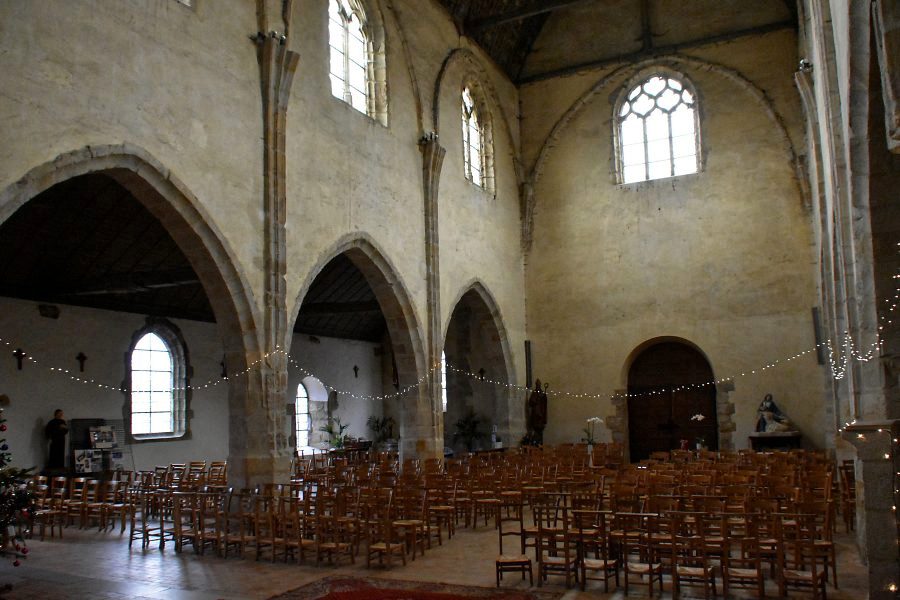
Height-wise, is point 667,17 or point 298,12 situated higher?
point 667,17

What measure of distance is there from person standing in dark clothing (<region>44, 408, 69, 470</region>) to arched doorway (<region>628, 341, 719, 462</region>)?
1382 cm

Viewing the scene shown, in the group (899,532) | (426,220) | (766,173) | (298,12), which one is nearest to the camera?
(899,532)

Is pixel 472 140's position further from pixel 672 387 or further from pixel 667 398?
pixel 667 398

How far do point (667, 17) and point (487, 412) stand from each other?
11886mm

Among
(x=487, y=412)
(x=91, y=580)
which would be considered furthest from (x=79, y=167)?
(x=487, y=412)

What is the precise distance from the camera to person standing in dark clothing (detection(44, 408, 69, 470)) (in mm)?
14258

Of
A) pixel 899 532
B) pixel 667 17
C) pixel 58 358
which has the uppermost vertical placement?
pixel 667 17

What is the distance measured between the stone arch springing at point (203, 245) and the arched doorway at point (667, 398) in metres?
12.8

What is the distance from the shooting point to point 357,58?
15.8 metres

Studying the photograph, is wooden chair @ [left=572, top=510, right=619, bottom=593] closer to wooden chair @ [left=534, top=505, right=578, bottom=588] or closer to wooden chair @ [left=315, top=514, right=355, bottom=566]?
wooden chair @ [left=534, top=505, right=578, bottom=588]

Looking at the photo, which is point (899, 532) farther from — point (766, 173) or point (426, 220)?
point (766, 173)

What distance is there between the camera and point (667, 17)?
842 inches

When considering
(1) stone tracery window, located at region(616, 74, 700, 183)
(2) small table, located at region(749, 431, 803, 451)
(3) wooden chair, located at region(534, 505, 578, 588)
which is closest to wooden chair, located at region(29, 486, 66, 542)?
(3) wooden chair, located at region(534, 505, 578, 588)

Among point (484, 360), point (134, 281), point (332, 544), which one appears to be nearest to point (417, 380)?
point (134, 281)
